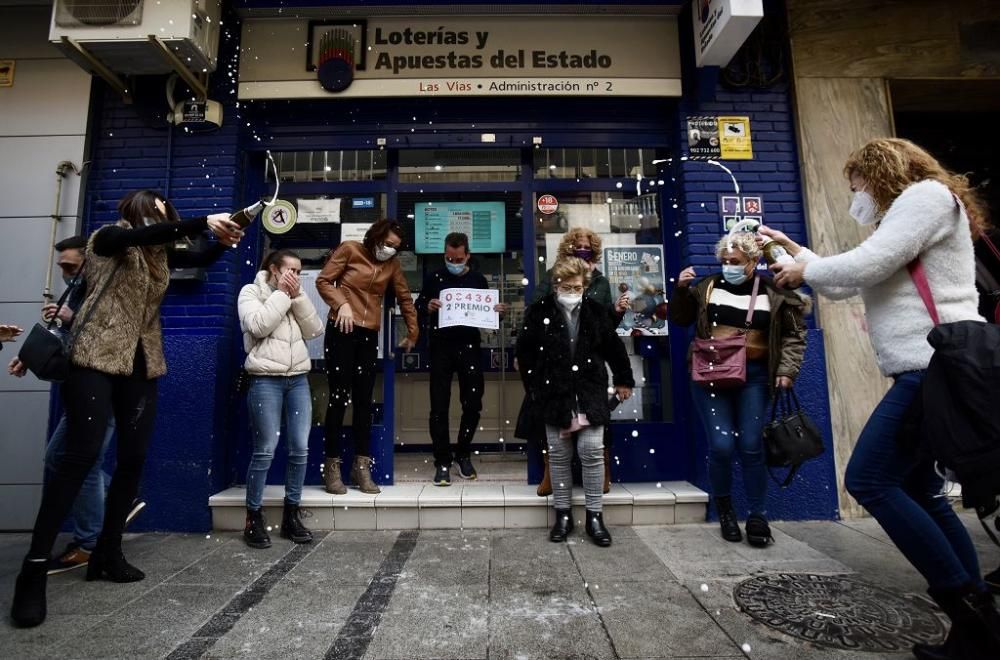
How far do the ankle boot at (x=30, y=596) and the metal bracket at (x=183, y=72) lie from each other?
3.77 metres

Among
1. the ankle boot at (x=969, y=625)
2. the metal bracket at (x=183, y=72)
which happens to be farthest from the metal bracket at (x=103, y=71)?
the ankle boot at (x=969, y=625)

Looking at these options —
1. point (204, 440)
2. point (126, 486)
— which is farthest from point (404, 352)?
point (126, 486)

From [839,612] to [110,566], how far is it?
156 inches

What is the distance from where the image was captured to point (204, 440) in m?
4.14

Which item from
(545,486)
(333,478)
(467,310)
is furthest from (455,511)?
(467,310)

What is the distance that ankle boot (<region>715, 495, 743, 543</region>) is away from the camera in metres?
3.57

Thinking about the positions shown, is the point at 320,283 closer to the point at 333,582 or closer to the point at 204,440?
the point at 204,440

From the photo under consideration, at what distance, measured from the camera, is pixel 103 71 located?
4.32 meters

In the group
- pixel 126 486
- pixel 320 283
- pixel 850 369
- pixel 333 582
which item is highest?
pixel 320 283

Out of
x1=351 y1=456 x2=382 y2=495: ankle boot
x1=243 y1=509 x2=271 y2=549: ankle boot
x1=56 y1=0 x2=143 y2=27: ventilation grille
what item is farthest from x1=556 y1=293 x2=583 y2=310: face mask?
x1=56 y1=0 x2=143 y2=27: ventilation grille

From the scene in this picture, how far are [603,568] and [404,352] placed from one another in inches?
143

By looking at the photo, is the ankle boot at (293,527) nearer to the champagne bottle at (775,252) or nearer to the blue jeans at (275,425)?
the blue jeans at (275,425)

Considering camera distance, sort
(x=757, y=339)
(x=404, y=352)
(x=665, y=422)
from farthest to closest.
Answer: (x=404, y=352)
(x=665, y=422)
(x=757, y=339)

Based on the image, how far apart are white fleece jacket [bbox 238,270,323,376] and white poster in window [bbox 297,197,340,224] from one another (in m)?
1.28
